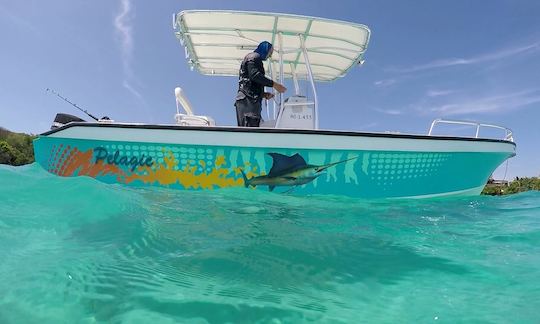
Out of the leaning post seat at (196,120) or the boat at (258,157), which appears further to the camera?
the leaning post seat at (196,120)

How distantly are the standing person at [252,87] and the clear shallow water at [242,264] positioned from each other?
2.04 meters

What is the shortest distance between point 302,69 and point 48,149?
4776mm

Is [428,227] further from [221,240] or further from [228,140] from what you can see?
[228,140]

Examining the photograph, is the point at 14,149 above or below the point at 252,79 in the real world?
below

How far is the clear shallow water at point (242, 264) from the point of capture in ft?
3.85

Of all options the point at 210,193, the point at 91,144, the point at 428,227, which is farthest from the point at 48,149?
the point at 428,227

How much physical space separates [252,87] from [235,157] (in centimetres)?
122

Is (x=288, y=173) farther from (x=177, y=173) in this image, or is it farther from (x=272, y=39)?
(x=272, y=39)

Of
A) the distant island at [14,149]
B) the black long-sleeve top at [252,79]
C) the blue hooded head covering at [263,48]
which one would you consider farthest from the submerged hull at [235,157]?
the distant island at [14,149]

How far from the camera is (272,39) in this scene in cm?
550

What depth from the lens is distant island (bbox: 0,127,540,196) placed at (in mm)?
27431

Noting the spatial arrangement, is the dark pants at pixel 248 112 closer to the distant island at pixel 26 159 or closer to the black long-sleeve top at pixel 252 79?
the black long-sleeve top at pixel 252 79

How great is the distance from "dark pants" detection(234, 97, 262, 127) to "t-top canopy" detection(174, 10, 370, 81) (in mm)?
1289

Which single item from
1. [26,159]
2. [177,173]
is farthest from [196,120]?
[26,159]
